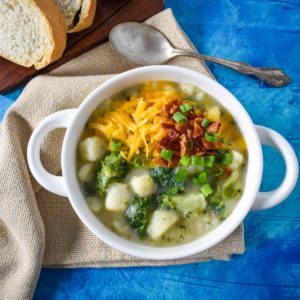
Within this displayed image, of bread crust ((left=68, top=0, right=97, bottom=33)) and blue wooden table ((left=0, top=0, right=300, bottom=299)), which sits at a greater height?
bread crust ((left=68, top=0, right=97, bottom=33))

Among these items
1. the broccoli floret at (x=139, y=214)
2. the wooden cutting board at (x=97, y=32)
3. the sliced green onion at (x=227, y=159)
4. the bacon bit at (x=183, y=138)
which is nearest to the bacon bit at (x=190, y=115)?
the bacon bit at (x=183, y=138)

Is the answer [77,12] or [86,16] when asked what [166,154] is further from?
[77,12]

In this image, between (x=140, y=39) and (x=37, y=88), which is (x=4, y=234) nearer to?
(x=37, y=88)

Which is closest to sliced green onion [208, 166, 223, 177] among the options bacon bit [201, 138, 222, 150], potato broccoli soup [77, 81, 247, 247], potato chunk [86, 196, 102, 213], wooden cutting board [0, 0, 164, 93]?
potato broccoli soup [77, 81, 247, 247]

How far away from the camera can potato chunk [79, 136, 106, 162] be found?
2398 millimetres

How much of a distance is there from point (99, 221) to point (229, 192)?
0.64 m

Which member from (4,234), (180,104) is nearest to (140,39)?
(180,104)

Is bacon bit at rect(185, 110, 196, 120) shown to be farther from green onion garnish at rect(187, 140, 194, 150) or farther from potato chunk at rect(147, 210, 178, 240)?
potato chunk at rect(147, 210, 178, 240)

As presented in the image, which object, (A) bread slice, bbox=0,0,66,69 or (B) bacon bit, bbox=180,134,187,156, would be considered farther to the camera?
(A) bread slice, bbox=0,0,66,69

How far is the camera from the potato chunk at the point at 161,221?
2338 millimetres

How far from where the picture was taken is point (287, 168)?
2.31 m

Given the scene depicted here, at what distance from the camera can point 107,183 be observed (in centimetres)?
238

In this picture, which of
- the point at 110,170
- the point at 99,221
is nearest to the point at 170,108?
the point at 110,170

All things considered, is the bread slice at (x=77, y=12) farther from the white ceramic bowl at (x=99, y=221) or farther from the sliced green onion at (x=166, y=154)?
the sliced green onion at (x=166, y=154)
